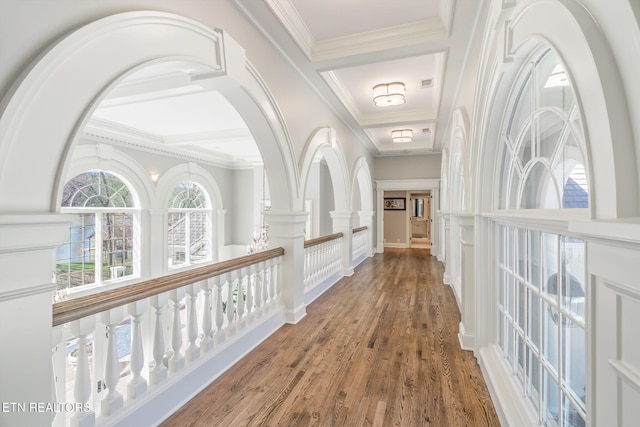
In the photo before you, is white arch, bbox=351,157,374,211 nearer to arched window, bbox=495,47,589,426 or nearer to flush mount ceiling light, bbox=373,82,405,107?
flush mount ceiling light, bbox=373,82,405,107

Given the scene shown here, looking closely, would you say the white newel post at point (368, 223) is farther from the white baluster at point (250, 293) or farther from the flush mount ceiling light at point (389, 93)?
the white baluster at point (250, 293)

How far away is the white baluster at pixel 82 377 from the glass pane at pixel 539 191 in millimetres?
2220

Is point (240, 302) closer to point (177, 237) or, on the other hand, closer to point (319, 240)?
point (319, 240)

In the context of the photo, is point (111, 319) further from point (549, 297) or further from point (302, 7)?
point (302, 7)

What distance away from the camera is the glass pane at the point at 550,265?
4.35 feet

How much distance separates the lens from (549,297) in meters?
1.37

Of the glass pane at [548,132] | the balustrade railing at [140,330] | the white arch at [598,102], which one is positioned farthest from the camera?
the balustrade railing at [140,330]

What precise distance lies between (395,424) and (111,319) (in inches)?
66.2

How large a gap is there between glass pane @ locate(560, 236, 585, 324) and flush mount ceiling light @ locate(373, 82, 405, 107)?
3.10 metres

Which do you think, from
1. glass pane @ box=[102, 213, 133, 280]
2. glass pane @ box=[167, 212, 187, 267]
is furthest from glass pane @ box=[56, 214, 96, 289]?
glass pane @ box=[167, 212, 187, 267]

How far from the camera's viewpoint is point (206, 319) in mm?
2240

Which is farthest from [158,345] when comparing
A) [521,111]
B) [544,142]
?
[521,111]

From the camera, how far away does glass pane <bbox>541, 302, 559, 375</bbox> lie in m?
1.30

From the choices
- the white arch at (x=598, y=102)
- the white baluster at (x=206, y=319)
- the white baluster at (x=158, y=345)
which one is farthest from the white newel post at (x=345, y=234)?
the white arch at (x=598, y=102)
